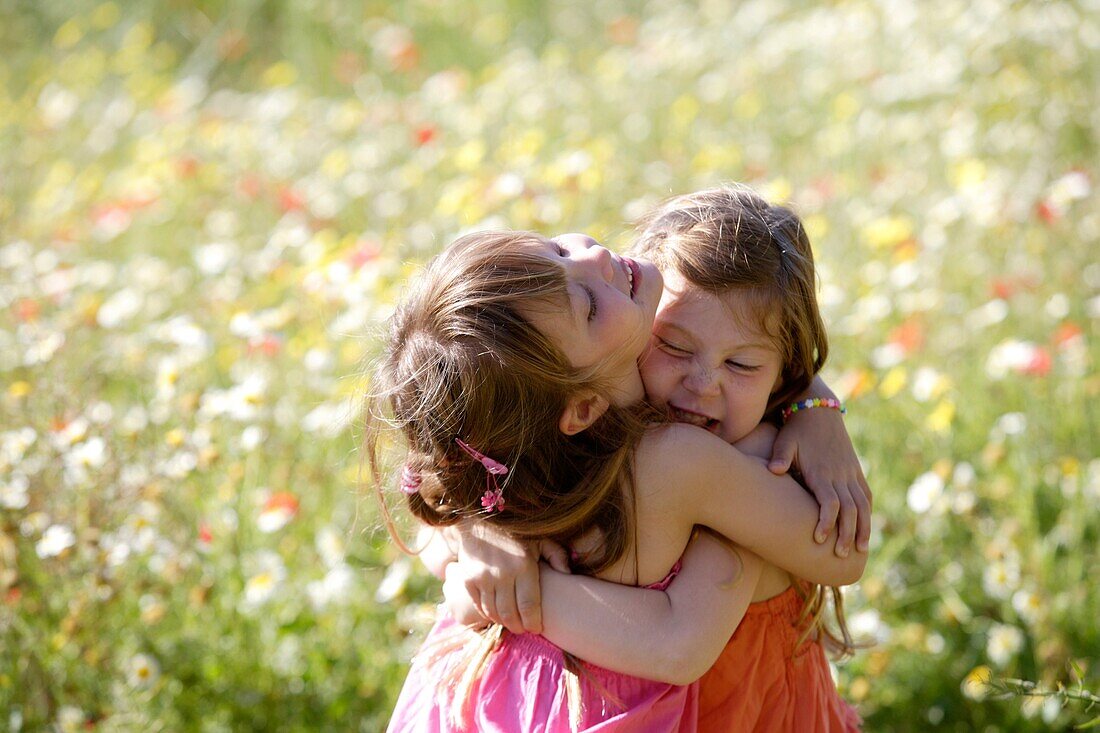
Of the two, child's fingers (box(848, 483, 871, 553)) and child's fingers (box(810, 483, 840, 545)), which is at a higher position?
child's fingers (box(810, 483, 840, 545))

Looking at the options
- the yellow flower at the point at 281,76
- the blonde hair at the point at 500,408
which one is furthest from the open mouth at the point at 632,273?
the yellow flower at the point at 281,76

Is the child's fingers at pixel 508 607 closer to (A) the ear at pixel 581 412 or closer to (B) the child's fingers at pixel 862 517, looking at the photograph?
(A) the ear at pixel 581 412

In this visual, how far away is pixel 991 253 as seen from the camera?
129 inches

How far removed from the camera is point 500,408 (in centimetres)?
137

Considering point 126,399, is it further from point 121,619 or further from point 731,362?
point 731,362

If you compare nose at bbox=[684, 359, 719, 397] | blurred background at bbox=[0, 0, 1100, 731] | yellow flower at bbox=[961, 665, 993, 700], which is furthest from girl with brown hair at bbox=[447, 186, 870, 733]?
yellow flower at bbox=[961, 665, 993, 700]

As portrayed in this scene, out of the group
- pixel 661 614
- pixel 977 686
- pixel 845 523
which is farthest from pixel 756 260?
pixel 977 686

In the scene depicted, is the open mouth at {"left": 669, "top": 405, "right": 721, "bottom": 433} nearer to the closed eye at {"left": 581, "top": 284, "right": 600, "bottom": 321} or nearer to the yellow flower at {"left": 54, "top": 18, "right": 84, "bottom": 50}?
the closed eye at {"left": 581, "top": 284, "right": 600, "bottom": 321}

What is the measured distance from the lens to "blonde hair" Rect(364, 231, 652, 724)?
1341mm

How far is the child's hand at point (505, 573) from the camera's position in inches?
57.8

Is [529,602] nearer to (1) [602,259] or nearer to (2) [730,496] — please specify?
(2) [730,496]

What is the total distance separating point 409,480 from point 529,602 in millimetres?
208

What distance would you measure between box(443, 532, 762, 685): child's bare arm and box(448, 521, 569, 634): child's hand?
19mm

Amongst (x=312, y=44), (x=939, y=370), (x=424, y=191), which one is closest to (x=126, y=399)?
(x=424, y=191)
